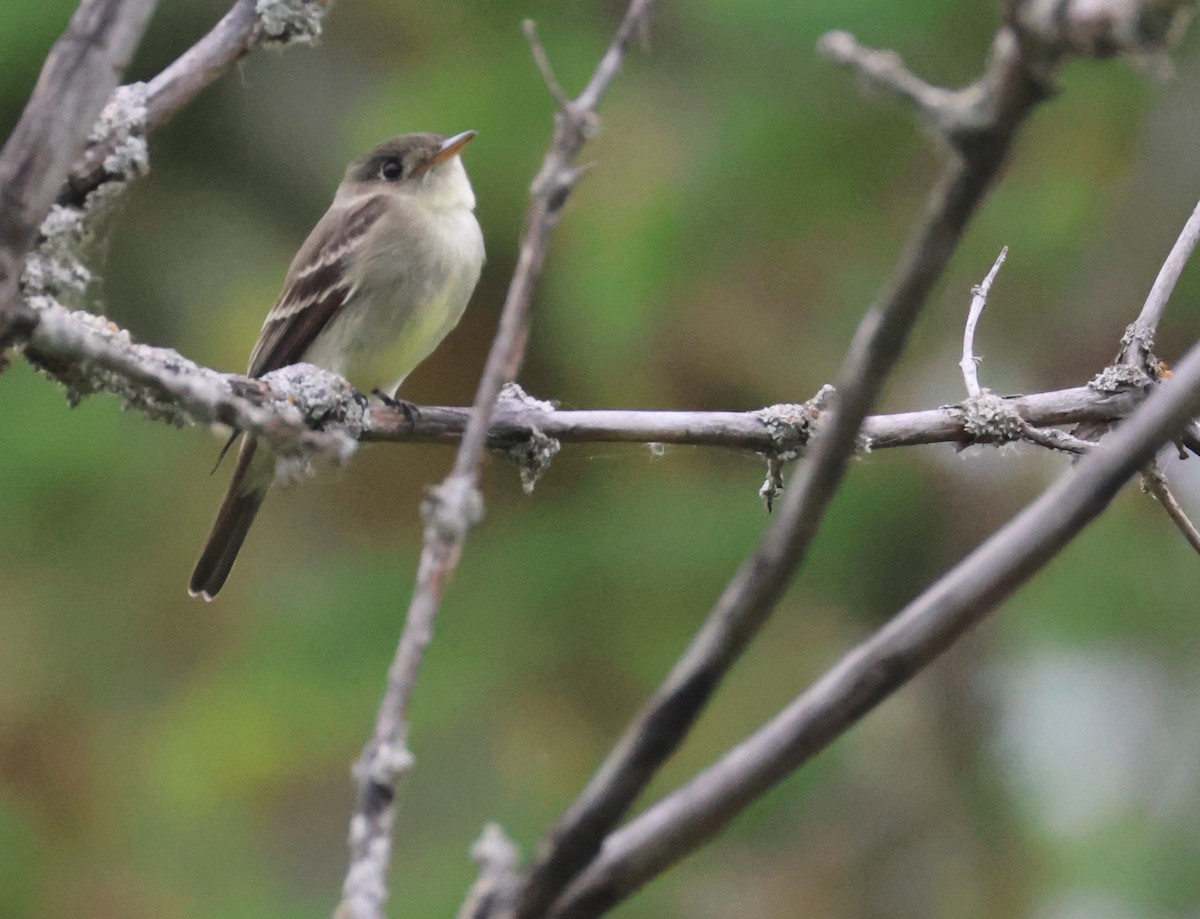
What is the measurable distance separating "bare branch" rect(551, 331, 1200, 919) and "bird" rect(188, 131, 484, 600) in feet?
8.30

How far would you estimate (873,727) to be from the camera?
4414mm

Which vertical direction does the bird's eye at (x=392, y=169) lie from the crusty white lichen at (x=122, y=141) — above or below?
above

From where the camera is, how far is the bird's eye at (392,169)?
3945mm

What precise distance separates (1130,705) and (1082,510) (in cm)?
378

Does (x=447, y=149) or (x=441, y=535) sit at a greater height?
(x=447, y=149)

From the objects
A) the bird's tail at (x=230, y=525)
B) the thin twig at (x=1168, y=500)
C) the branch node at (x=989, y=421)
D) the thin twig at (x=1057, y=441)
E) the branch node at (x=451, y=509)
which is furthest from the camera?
the bird's tail at (x=230, y=525)

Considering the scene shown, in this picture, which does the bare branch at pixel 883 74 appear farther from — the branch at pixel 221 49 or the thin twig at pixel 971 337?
the thin twig at pixel 971 337

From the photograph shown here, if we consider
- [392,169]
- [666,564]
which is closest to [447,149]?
[392,169]

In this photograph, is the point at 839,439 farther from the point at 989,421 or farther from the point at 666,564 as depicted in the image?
the point at 666,564

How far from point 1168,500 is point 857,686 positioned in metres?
1.27

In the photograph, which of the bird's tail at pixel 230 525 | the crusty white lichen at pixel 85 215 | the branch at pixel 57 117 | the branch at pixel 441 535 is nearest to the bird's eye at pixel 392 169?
the bird's tail at pixel 230 525

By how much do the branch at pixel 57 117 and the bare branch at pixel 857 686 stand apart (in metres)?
0.72

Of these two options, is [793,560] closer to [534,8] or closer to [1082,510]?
[1082,510]

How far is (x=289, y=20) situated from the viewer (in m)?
2.06
